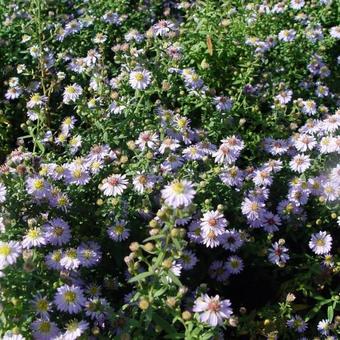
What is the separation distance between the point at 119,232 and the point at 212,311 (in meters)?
0.67

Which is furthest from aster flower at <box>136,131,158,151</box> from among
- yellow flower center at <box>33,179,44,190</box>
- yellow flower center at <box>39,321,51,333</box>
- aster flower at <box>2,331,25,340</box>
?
aster flower at <box>2,331,25,340</box>

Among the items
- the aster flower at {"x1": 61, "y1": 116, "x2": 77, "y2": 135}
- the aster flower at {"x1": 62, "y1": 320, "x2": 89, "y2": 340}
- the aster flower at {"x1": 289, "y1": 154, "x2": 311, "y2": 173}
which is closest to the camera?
the aster flower at {"x1": 62, "y1": 320, "x2": 89, "y2": 340}

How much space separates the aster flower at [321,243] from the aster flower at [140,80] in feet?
3.96

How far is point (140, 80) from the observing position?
11.5ft

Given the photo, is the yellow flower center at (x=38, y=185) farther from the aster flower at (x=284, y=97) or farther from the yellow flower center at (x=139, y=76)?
the aster flower at (x=284, y=97)

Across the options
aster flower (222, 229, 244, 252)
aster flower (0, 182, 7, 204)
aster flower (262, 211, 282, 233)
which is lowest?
aster flower (262, 211, 282, 233)

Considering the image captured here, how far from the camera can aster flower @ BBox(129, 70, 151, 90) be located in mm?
3482

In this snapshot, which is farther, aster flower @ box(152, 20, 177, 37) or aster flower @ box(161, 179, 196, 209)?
aster flower @ box(152, 20, 177, 37)

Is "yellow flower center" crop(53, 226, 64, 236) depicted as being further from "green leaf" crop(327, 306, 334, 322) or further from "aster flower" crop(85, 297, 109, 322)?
"green leaf" crop(327, 306, 334, 322)

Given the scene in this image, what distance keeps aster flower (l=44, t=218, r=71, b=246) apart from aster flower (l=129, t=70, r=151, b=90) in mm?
939

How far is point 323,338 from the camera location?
3.07 m

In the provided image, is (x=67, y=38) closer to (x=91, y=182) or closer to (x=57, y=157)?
(x=57, y=157)

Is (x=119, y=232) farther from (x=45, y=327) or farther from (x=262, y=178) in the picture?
(x=262, y=178)

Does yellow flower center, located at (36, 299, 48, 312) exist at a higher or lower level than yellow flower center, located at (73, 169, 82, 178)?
lower
